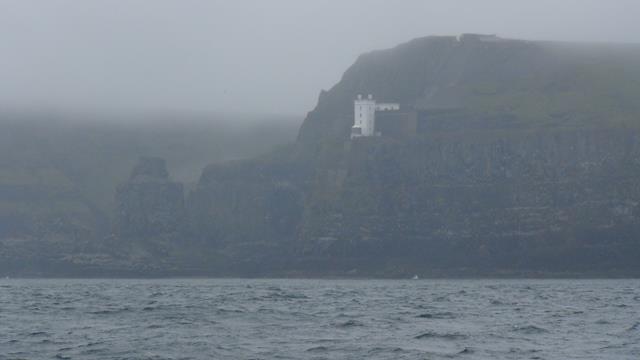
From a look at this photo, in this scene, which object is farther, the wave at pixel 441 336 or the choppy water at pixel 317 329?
the wave at pixel 441 336

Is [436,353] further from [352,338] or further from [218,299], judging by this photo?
[218,299]

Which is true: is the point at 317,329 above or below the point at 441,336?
above

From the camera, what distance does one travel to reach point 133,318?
298 ft

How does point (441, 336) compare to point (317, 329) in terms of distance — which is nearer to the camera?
point (441, 336)

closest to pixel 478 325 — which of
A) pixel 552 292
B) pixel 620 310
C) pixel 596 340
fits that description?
pixel 596 340

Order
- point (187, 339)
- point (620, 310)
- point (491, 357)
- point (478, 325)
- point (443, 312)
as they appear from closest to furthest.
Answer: point (491, 357), point (187, 339), point (478, 325), point (443, 312), point (620, 310)

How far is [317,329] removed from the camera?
3216 inches

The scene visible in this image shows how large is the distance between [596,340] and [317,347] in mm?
14340

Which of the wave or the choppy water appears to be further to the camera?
the wave

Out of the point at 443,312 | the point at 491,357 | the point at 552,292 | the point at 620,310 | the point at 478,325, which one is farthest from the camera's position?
the point at 552,292

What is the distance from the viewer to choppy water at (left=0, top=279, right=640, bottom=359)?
Answer: 68.4 metres

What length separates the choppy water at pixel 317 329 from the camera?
6838cm

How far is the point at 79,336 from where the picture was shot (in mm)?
76562

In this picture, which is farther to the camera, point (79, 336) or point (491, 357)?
point (79, 336)
